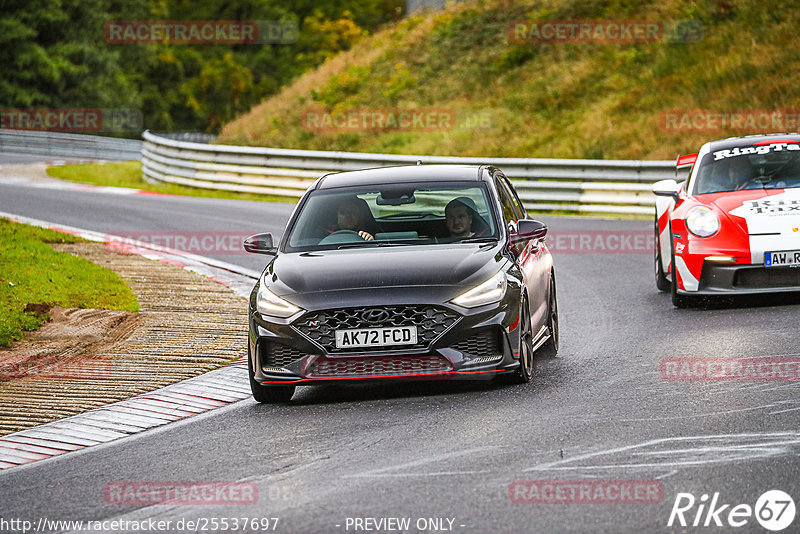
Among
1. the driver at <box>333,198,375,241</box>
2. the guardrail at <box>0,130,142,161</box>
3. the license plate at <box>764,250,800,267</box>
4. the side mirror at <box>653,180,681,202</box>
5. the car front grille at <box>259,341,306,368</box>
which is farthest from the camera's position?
the guardrail at <box>0,130,142,161</box>

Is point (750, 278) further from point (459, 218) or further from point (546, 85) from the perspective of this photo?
point (546, 85)

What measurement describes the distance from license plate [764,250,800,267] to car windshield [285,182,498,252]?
3.26 meters

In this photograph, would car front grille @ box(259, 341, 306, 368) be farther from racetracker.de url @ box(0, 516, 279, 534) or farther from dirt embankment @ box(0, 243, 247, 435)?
racetracker.de url @ box(0, 516, 279, 534)

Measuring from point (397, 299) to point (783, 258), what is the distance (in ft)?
15.9

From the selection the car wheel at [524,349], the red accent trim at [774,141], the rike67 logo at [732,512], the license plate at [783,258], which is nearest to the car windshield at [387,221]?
the car wheel at [524,349]

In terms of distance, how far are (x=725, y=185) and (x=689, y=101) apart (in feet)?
63.7

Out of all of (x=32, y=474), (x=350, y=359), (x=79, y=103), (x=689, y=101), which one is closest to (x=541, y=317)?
(x=350, y=359)

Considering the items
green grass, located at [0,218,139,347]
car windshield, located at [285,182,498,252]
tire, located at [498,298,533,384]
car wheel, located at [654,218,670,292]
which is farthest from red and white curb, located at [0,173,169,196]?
tire, located at [498,298,533,384]

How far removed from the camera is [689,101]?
1245 inches

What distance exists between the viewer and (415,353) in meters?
8.26

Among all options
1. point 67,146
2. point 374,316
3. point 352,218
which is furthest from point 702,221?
point 67,146

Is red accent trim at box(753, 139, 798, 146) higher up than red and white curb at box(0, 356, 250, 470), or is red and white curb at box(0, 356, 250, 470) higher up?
red accent trim at box(753, 139, 798, 146)

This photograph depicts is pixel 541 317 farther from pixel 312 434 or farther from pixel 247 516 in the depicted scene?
pixel 247 516

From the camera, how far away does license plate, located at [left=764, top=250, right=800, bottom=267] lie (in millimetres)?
11688
